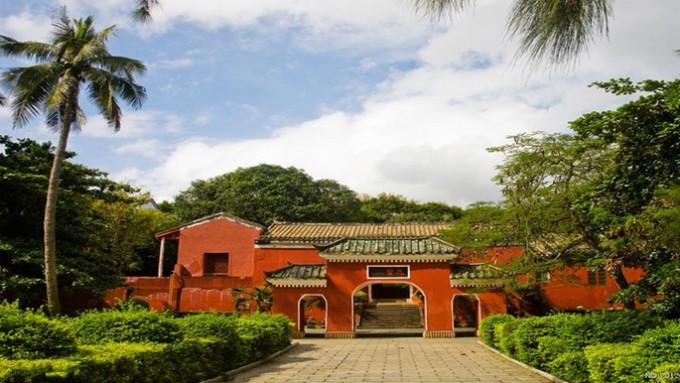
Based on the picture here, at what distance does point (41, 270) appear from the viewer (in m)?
14.6

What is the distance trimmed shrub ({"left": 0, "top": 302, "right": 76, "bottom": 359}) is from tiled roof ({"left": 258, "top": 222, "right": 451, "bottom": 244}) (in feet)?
57.8

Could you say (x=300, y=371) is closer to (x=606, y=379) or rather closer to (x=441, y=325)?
(x=606, y=379)

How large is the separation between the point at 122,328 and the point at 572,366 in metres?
6.13

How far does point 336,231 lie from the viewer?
80.2ft

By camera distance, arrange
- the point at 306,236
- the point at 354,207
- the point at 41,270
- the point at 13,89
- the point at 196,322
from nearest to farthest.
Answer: the point at 196,322, the point at 13,89, the point at 41,270, the point at 306,236, the point at 354,207

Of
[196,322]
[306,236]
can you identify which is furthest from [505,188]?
[306,236]

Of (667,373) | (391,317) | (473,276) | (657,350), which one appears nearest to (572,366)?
(657,350)

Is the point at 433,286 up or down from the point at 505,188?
down

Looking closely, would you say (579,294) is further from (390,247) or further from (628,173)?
(628,173)

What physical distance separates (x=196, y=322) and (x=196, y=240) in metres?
16.7

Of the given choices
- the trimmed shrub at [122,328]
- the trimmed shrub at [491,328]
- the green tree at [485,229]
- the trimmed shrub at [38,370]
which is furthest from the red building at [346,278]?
the trimmed shrub at [38,370]

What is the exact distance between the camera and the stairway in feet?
72.6

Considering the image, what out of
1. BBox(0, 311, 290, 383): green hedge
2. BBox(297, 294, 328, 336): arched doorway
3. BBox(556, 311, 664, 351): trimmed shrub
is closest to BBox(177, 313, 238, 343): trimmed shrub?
BBox(0, 311, 290, 383): green hedge

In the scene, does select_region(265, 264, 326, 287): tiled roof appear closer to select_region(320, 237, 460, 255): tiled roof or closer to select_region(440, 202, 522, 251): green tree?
select_region(320, 237, 460, 255): tiled roof
